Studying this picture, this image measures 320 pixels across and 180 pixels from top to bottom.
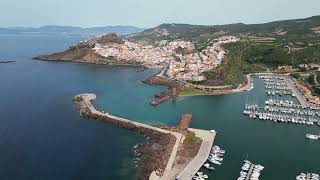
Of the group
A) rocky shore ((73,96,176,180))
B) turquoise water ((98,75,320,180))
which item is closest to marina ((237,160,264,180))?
turquoise water ((98,75,320,180))

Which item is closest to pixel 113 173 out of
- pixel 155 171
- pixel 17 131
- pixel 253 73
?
pixel 155 171

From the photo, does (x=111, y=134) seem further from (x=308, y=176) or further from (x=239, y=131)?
(x=308, y=176)

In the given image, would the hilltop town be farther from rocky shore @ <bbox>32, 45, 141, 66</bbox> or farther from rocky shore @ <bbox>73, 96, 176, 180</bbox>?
rocky shore @ <bbox>73, 96, 176, 180</bbox>

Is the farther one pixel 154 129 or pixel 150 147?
pixel 154 129

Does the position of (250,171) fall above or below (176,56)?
below

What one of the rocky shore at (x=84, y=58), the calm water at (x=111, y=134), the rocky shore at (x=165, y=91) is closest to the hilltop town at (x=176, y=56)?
the rocky shore at (x=84, y=58)

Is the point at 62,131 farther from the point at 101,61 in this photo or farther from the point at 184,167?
the point at 101,61

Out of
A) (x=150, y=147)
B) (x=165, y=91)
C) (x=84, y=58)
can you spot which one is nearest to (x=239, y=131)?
(x=150, y=147)

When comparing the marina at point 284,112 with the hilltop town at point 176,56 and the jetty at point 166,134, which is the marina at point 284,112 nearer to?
the jetty at point 166,134
